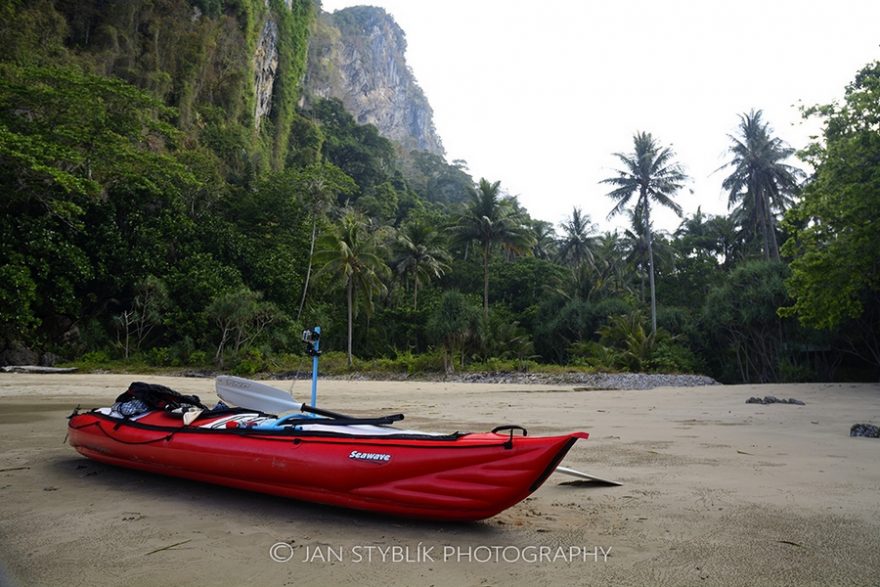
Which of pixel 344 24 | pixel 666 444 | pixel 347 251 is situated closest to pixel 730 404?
pixel 666 444

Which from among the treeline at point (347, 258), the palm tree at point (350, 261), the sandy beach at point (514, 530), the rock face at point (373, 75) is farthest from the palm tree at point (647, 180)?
the rock face at point (373, 75)

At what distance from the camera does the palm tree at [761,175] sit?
29172mm

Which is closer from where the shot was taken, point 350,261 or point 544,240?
point 350,261

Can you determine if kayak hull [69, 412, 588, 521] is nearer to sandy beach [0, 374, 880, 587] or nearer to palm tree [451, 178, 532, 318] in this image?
sandy beach [0, 374, 880, 587]

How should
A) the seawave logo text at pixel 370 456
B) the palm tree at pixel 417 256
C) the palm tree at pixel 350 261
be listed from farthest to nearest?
the palm tree at pixel 417 256 < the palm tree at pixel 350 261 < the seawave logo text at pixel 370 456

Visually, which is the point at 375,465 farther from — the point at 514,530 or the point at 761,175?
the point at 761,175

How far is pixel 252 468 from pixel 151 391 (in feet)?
5.56

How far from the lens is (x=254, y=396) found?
429 centimetres

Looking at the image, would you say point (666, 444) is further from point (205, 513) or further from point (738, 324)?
point (738, 324)

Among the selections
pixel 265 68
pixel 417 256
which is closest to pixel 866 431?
pixel 417 256

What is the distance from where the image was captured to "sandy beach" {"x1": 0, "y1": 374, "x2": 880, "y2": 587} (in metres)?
2.24

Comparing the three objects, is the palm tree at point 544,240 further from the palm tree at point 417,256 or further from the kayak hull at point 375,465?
the kayak hull at point 375,465

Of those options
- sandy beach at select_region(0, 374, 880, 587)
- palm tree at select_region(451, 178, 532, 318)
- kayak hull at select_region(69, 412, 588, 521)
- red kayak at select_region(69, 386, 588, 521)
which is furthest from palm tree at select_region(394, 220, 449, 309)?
kayak hull at select_region(69, 412, 588, 521)

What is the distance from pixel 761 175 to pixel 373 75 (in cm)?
8911
